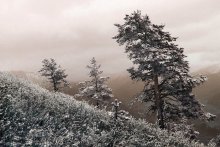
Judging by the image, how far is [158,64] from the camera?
24500 millimetres

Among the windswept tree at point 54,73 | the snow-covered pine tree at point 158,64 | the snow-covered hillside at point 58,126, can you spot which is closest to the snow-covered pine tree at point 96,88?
the windswept tree at point 54,73

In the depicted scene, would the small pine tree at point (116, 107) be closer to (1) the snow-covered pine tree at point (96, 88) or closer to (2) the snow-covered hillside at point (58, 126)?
(2) the snow-covered hillside at point (58, 126)

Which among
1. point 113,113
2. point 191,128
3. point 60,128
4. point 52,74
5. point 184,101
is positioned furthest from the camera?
point 52,74

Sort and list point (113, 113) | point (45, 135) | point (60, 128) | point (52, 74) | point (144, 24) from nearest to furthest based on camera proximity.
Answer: point (45, 135), point (60, 128), point (113, 113), point (144, 24), point (52, 74)

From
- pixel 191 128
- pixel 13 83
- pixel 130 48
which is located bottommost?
pixel 191 128

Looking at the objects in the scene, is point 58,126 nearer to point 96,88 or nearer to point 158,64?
point 158,64

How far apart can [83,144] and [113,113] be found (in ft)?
8.80

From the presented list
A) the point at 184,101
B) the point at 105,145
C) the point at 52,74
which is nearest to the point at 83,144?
the point at 105,145

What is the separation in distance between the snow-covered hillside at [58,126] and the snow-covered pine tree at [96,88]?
1636 inches

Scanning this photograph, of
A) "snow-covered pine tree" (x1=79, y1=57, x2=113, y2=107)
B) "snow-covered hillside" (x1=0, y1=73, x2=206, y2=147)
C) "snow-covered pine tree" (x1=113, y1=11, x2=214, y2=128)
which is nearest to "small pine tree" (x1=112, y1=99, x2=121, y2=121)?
"snow-covered hillside" (x1=0, y1=73, x2=206, y2=147)

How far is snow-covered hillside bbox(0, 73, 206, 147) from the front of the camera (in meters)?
9.46

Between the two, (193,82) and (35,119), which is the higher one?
(193,82)

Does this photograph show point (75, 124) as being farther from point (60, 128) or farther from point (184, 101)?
point (184, 101)

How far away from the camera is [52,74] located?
60094 millimetres
